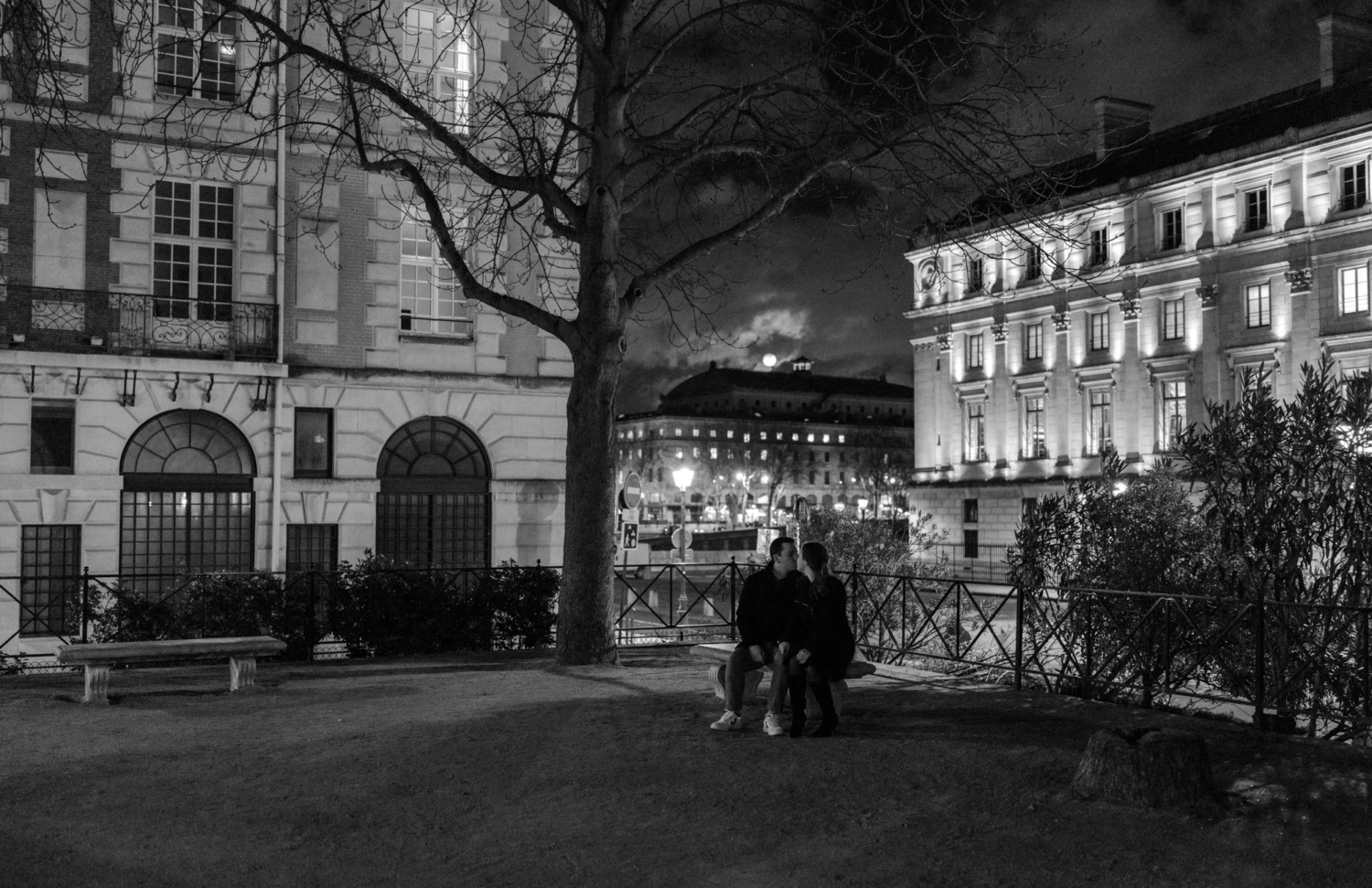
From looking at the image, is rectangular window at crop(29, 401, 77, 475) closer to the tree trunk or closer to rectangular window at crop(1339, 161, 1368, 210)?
the tree trunk

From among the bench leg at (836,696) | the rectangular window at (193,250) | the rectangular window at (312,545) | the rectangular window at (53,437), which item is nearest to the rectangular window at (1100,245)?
the rectangular window at (312,545)

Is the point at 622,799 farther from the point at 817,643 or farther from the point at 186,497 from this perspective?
the point at 186,497

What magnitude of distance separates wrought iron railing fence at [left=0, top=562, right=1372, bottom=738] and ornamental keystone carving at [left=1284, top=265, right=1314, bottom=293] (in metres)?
37.9

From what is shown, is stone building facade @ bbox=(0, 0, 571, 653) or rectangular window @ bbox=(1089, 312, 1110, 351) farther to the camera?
rectangular window @ bbox=(1089, 312, 1110, 351)

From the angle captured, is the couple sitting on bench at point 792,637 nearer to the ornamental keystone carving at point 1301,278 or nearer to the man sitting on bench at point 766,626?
the man sitting on bench at point 766,626

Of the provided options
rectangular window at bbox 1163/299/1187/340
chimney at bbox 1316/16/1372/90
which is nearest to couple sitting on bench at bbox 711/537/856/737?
rectangular window at bbox 1163/299/1187/340

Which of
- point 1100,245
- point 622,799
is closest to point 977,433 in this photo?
point 1100,245

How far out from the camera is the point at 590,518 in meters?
15.1

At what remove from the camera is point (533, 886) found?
21.1ft

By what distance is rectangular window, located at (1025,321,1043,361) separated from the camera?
215ft

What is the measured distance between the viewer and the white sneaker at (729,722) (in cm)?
1042

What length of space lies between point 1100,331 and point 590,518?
52.6m

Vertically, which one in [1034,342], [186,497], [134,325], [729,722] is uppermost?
[1034,342]

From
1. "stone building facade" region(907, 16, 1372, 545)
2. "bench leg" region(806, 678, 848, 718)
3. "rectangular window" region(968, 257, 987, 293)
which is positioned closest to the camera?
"bench leg" region(806, 678, 848, 718)
